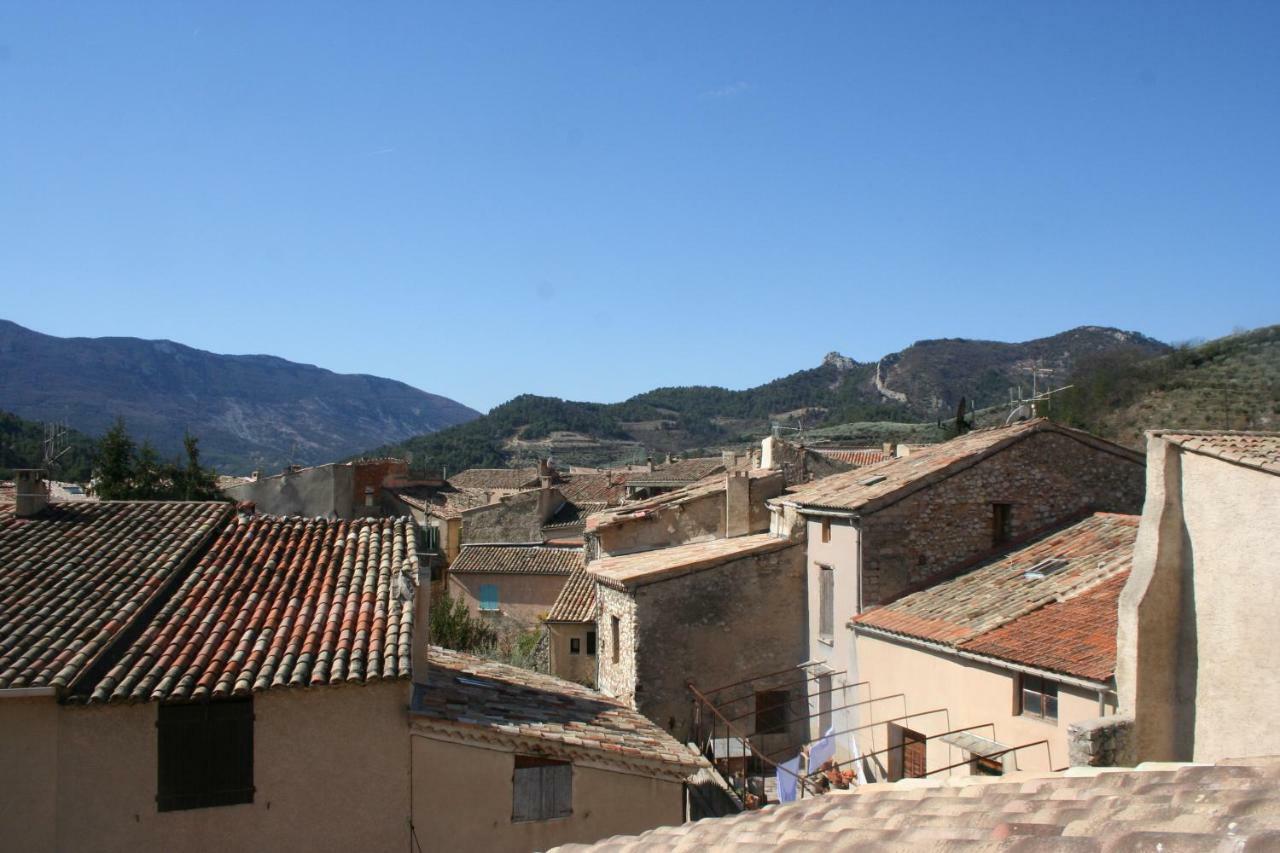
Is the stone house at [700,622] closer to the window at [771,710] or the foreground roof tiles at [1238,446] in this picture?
the window at [771,710]

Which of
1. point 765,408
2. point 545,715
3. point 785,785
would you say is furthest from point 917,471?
point 765,408

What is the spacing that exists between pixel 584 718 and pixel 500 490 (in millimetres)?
52156

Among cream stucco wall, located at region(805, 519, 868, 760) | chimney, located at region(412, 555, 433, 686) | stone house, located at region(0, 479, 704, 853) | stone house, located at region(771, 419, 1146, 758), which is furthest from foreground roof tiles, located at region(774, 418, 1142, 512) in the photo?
chimney, located at region(412, 555, 433, 686)

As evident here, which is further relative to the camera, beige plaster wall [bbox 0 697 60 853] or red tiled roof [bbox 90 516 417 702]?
red tiled roof [bbox 90 516 417 702]

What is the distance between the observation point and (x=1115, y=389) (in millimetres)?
50062

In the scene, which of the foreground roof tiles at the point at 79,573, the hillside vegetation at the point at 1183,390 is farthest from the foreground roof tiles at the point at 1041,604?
the hillside vegetation at the point at 1183,390

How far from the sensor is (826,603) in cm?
1986

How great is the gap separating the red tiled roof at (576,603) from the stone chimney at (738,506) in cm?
659

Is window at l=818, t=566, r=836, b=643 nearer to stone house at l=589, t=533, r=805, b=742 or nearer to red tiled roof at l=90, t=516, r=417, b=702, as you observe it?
stone house at l=589, t=533, r=805, b=742

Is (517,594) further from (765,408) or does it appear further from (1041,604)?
(765,408)

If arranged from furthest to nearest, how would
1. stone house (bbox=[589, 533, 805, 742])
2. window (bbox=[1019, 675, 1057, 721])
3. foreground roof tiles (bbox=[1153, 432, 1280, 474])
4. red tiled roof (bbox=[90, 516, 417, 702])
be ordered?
stone house (bbox=[589, 533, 805, 742]), window (bbox=[1019, 675, 1057, 721]), red tiled roof (bbox=[90, 516, 417, 702]), foreground roof tiles (bbox=[1153, 432, 1280, 474])

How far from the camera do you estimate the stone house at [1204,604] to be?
32.8ft

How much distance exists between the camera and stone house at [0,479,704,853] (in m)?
10.6

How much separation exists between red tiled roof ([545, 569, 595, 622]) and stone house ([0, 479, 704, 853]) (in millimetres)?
17465
